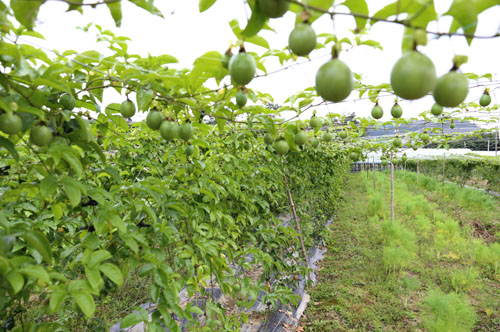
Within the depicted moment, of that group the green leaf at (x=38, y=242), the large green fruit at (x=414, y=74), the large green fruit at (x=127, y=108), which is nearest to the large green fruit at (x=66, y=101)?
the large green fruit at (x=127, y=108)

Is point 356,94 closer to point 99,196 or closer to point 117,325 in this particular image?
point 99,196

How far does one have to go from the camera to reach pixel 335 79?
2.39ft

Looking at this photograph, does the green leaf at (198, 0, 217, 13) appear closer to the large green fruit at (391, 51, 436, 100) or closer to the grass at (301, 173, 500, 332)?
the large green fruit at (391, 51, 436, 100)

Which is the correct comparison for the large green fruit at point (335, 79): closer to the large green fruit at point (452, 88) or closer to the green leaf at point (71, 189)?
the large green fruit at point (452, 88)

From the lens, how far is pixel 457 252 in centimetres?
538

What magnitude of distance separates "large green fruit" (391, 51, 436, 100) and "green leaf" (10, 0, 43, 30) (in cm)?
102

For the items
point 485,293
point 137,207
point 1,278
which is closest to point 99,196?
point 137,207

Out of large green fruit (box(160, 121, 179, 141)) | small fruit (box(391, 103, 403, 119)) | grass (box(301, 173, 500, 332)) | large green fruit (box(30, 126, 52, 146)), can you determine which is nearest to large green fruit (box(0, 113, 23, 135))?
large green fruit (box(30, 126, 52, 146))

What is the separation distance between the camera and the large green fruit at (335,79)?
2.40ft

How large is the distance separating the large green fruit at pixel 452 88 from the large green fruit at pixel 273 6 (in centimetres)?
44

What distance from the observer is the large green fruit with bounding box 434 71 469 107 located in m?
0.71

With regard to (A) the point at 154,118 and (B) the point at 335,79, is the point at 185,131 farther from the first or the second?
(B) the point at 335,79

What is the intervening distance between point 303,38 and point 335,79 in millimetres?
137

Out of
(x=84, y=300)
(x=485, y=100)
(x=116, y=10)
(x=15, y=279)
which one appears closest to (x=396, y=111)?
(x=485, y=100)
